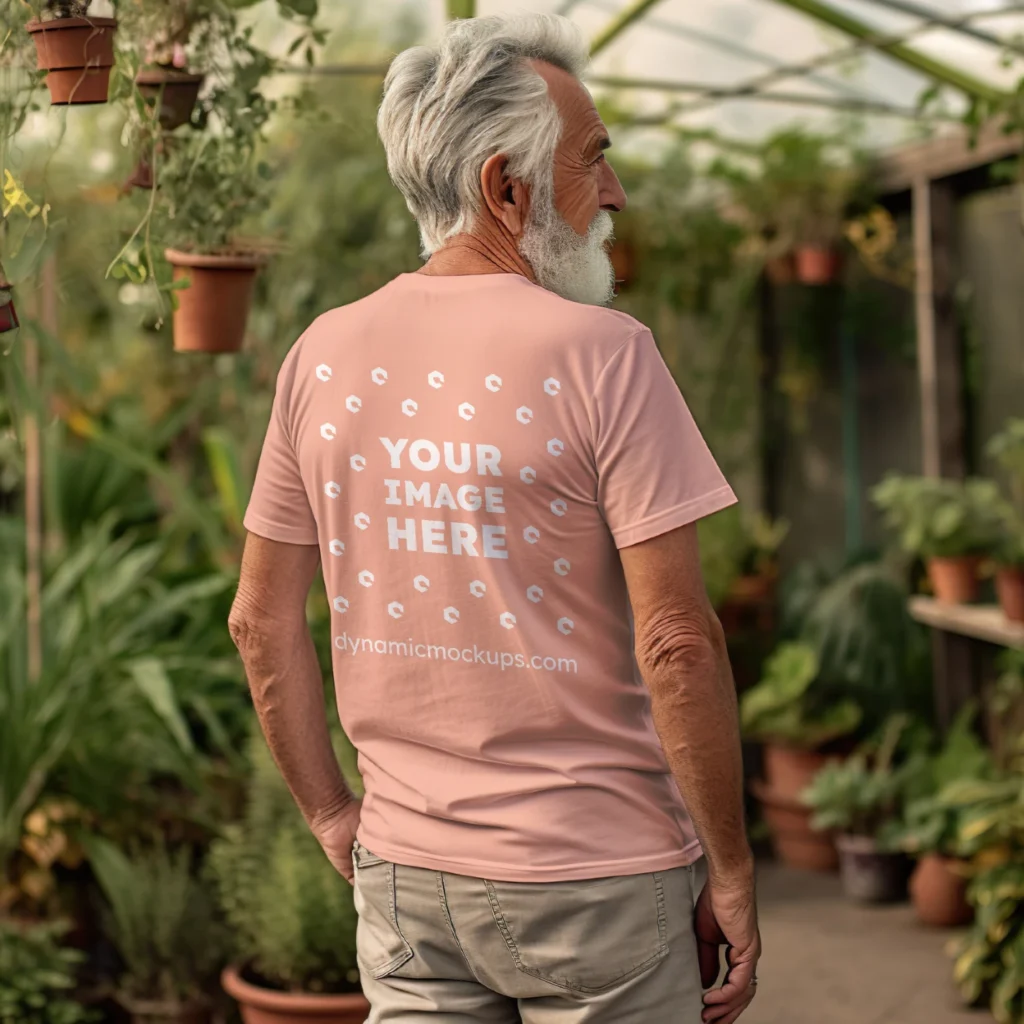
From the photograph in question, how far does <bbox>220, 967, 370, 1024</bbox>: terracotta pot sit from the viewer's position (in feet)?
9.39

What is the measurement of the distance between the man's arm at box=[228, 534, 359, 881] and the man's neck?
1.16ft

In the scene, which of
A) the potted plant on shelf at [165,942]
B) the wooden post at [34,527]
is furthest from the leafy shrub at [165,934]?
the wooden post at [34,527]

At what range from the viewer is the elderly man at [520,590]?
4.46 ft

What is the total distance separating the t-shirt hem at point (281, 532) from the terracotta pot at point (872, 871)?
10.7ft

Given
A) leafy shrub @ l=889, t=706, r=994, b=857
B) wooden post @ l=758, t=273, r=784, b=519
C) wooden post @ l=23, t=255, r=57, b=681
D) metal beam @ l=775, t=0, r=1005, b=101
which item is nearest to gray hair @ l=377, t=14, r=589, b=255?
wooden post @ l=23, t=255, r=57, b=681

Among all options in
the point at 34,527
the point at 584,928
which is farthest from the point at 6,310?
the point at 34,527

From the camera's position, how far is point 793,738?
4859 millimetres

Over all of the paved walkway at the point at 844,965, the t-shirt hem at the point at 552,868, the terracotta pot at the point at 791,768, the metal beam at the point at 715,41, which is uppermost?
the metal beam at the point at 715,41

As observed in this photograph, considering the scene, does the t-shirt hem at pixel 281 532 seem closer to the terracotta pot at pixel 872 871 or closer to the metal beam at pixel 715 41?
the terracotta pot at pixel 872 871

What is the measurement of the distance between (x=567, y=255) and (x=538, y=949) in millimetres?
677

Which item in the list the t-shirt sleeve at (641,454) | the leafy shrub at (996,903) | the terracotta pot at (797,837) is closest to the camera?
the t-shirt sleeve at (641,454)

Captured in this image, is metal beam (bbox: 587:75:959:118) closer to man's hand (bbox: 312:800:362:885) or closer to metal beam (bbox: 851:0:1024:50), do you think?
metal beam (bbox: 851:0:1024:50)

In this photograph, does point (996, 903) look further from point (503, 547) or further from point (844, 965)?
point (503, 547)

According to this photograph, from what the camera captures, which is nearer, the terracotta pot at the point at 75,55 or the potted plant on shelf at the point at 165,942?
the terracotta pot at the point at 75,55
